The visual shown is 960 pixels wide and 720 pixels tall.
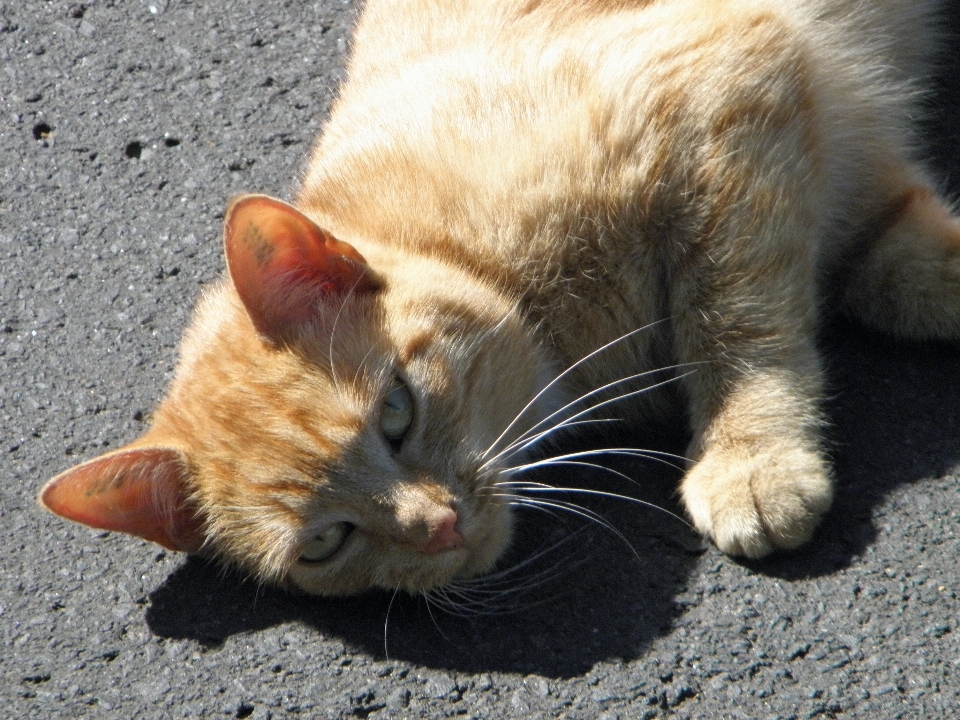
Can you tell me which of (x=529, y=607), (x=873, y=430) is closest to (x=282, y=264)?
(x=529, y=607)

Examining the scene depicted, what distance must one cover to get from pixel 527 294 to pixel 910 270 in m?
1.05

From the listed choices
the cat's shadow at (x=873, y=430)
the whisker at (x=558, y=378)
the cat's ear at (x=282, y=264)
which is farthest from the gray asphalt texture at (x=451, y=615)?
the cat's ear at (x=282, y=264)

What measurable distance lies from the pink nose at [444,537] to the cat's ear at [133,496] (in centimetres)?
62

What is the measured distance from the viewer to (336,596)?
257cm

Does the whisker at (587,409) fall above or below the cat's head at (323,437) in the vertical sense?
below

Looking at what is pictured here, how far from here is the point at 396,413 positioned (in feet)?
7.98

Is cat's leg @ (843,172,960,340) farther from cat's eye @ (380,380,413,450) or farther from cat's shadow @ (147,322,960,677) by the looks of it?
cat's eye @ (380,380,413,450)

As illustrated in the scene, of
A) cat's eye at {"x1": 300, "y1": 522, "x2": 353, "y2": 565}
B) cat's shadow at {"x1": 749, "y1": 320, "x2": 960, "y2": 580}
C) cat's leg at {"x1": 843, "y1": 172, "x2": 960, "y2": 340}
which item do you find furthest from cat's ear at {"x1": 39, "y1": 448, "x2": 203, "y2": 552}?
cat's leg at {"x1": 843, "y1": 172, "x2": 960, "y2": 340}

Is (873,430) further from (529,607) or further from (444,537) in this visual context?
(444,537)

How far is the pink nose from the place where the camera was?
2.31 m

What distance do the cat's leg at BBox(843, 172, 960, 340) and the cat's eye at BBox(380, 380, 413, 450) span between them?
4.40 feet

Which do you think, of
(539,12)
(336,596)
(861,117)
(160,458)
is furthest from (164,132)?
(861,117)

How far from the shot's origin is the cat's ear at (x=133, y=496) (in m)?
2.35

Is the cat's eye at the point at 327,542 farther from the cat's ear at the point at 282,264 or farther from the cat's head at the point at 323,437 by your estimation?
the cat's ear at the point at 282,264
